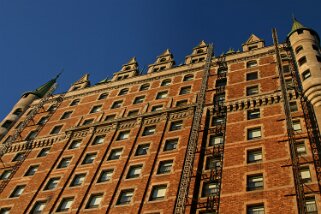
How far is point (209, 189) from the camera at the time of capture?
129 feet

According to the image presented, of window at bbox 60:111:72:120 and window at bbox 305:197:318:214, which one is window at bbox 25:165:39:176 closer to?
window at bbox 60:111:72:120

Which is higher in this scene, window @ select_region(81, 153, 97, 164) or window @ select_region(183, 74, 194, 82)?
window @ select_region(183, 74, 194, 82)

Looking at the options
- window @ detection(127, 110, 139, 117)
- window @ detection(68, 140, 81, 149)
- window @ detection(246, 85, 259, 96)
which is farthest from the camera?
window @ detection(127, 110, 139, 117)

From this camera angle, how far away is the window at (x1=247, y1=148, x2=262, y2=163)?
40400 mm

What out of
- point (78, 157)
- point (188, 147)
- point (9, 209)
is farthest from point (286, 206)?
point (9, 209)

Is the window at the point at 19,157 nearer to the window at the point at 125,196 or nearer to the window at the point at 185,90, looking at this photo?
the window at the point at 125,196

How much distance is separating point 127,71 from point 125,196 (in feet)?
102

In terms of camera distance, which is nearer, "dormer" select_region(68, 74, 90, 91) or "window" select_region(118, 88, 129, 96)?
"window" select_region(118, 88, 129, 96)

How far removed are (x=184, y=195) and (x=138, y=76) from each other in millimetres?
30112

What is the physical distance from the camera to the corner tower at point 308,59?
44.4 metres

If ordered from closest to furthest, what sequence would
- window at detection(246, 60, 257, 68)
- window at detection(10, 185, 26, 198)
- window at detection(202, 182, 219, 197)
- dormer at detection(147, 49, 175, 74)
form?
window at detection(202, 182, 219, 197) → window at detection(10, 185, 26, 198) → window at detection(246, 60, 257, 68) → dormer at detection(147, 49, 175, 74)

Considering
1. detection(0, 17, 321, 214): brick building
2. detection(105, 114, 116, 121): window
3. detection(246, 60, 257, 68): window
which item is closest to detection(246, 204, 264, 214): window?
detection(0, 17, 321, 214): brick building

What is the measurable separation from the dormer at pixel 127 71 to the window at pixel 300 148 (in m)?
33.5

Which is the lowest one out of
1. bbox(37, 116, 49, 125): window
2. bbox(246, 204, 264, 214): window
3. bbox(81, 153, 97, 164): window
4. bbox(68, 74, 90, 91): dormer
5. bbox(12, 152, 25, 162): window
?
bbox(246, 204, 264, 214): window
